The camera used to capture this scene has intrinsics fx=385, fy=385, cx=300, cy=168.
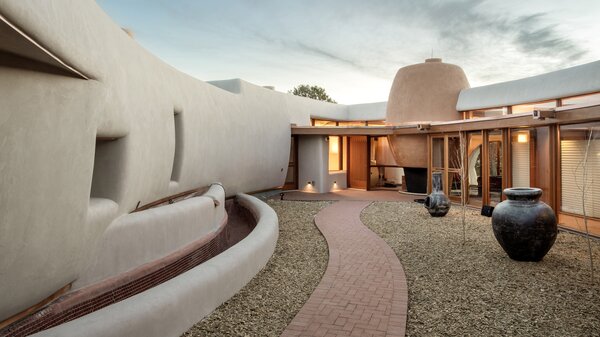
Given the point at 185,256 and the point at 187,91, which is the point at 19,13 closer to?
the point at 185,256

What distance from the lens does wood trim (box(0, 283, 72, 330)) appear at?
3.39 m

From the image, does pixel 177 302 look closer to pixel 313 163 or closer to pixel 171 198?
pixel 171 198

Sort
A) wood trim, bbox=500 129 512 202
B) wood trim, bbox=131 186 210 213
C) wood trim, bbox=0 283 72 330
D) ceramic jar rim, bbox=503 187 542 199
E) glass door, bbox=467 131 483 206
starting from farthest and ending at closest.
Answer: glass door, bbox=467 131 483 206 → wood trim, bbox=500 129 512 202 → wood trim, bbox=131 186 210 213 → ceramic jar rim, bbox=503 187 542 199 → wood trim, bbox=0 283 72 330

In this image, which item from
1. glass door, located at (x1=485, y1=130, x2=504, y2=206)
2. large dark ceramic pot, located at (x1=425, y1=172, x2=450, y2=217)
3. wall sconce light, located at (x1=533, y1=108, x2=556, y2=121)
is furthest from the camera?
glass door, located at (x1=485, y1=130, x2=504, y2=206)

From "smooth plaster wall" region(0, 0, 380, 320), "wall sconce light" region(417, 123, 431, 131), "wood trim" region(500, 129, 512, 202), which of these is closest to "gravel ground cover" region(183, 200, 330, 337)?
"smooth plaster wall" region(0, 0, 380, 320)

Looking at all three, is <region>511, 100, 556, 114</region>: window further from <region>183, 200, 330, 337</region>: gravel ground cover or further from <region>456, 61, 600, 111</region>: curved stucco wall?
<region>183, 200, 330, 337</region>: gravel ground cover

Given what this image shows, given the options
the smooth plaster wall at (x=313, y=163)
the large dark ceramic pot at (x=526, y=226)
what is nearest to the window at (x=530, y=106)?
the smooth plaster wall at (x=313, y=163)

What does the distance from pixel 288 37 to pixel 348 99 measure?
40.8m

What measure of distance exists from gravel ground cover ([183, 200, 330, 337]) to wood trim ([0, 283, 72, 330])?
4.71 ft

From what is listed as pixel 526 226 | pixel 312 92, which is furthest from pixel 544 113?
pixel 312 92

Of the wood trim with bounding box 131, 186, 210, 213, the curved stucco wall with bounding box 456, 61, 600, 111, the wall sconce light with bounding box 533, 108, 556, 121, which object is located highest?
the curved stucco wall with bounding box 456, 61, 600, 111

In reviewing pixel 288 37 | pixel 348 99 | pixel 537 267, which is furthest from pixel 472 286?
pixel 348 99

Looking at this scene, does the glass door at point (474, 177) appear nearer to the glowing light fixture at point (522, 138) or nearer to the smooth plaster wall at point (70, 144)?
→ the glowing light fixture at point (522, 138)

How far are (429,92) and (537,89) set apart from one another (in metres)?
4.45
